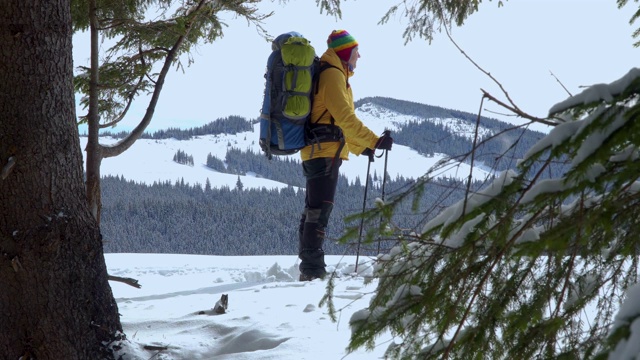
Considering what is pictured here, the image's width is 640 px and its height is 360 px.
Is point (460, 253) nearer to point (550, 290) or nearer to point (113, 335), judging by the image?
point (550, 290)

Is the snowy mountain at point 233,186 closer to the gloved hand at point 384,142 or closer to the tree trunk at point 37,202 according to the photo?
the gloved hand at point 384,142

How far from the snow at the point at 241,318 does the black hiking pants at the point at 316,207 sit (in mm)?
374

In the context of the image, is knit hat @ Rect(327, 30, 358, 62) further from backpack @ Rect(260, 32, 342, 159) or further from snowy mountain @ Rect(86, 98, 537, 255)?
snowy mountain @ Rect(86, 98, 537, 255)

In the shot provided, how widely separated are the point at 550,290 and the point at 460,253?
0.28 m

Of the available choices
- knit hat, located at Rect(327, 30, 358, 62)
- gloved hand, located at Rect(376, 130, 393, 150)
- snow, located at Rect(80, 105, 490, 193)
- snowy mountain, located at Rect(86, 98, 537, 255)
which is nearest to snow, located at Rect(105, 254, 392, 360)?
snowy mountain, located at Rect(86, 98, 537, 255)

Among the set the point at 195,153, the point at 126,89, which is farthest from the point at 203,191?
the point at 126,89

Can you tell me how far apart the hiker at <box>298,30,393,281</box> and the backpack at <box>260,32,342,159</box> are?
7 cm

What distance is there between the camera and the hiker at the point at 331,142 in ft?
17.5

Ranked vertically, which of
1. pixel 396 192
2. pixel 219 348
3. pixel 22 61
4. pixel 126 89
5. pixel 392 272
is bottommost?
pixel 219 348

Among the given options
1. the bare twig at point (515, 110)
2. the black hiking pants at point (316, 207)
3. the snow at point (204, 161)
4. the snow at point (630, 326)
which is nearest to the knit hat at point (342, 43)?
the black hiking pants at point (316, 207)

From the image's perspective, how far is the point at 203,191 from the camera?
61.2m

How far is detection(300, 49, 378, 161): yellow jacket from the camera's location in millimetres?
5297

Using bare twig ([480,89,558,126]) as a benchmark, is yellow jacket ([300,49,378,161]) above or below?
above

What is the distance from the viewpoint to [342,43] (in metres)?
5.52
